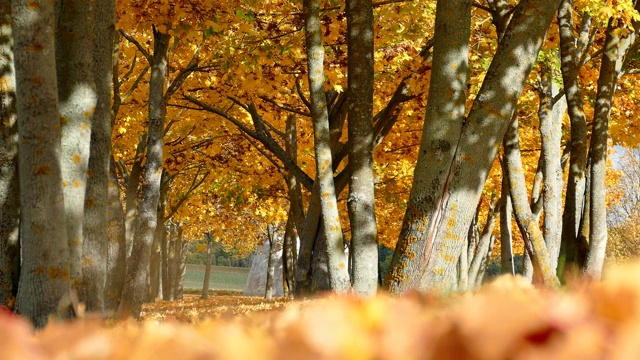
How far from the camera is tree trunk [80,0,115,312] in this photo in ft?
18.1

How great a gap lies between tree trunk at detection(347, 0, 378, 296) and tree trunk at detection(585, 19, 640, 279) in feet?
10.5

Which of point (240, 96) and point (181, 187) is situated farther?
point (181, 187)

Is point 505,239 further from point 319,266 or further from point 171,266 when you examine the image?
point 171,266

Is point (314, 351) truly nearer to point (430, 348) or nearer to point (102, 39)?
point (430, 348)

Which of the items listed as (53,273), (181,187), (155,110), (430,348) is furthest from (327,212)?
(181,187)

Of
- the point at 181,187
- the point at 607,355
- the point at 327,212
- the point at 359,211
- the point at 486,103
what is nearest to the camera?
the point at 607,355

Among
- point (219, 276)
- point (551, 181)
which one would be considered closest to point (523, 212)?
point (551, 181)

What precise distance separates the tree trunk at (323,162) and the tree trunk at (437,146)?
5.91 feet

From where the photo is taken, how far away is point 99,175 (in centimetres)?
568

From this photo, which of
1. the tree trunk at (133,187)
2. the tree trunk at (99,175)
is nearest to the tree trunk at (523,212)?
the tree trunk at (99,175)

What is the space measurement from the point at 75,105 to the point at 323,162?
3277 mm

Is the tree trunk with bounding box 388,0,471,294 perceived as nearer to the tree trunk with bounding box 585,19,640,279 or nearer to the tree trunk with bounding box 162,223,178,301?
the tree trunk with bounding box 585,19,640,279

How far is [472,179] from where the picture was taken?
5.15 m

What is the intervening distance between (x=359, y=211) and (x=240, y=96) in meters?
8.23
